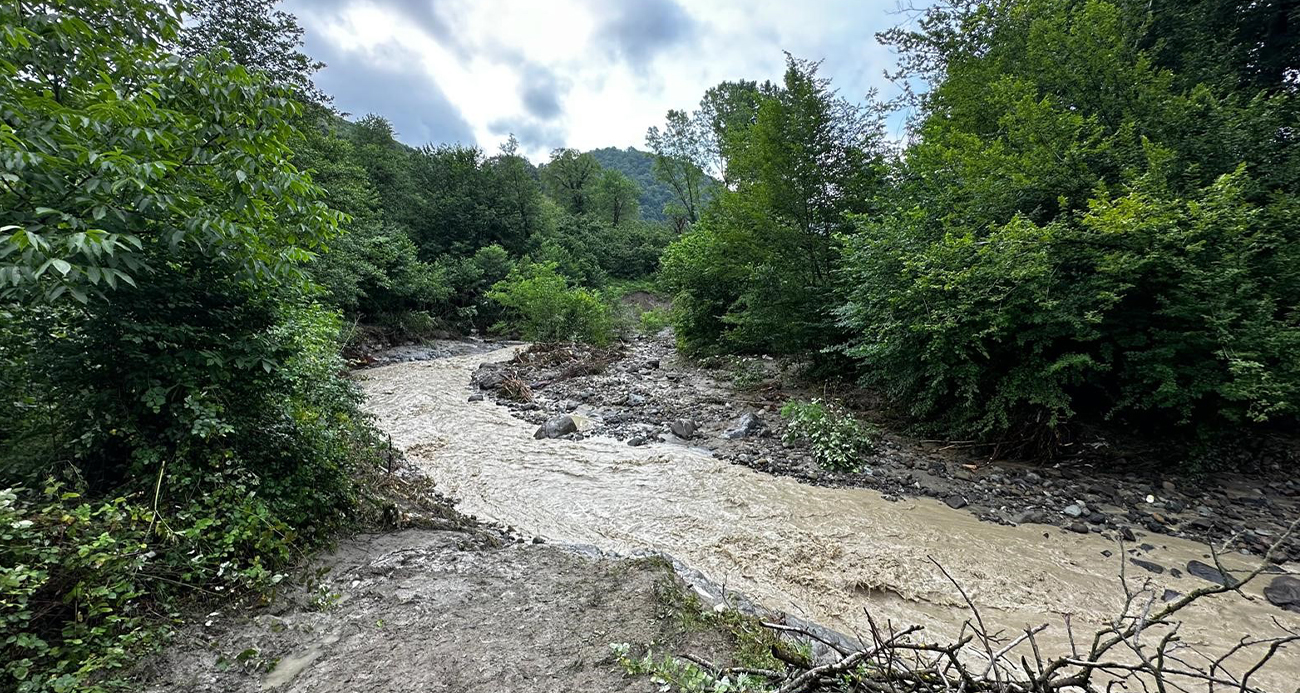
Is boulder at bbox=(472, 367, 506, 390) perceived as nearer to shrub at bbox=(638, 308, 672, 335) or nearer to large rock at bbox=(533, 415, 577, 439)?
large rock at bbox=(533, 415, 577, 439)

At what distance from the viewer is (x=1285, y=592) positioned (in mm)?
3836

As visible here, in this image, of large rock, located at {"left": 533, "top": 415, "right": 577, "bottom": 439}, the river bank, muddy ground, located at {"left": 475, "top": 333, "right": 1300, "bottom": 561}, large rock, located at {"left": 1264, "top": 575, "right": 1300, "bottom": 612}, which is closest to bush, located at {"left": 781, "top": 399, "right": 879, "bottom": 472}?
muddy ground, located at {"left": 475, "top": 333, "right": 1300, "bottom": 561}

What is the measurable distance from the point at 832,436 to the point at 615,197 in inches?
1596

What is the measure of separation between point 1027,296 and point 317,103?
18849 millimetres

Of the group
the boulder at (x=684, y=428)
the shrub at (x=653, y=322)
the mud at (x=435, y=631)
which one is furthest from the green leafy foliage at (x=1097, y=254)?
the shrub at (x=653, y=322)

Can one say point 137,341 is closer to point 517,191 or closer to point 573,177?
point 517,191

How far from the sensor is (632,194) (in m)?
44.9

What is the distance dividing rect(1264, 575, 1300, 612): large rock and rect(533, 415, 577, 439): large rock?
7.96 m

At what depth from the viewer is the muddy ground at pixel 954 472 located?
502 centimetres

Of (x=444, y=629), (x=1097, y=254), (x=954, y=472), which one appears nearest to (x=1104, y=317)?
(x=1097, y=254)

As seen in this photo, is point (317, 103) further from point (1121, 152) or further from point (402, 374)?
point (1121, 152)

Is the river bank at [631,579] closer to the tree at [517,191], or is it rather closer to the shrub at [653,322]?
the shrub at [653,322]

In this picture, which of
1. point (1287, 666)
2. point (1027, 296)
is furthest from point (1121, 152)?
point (1287, 666)

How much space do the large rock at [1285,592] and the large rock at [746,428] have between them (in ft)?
17.4
